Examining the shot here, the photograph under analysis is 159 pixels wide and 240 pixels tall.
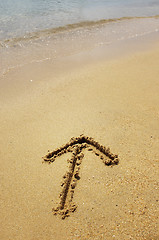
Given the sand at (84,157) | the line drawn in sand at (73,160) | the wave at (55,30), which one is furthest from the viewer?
the wave at (55,30)

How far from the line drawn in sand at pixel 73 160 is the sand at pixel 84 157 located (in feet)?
0.13

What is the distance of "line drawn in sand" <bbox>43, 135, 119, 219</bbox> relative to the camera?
5.92 ft

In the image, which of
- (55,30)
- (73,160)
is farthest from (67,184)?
(55,30)

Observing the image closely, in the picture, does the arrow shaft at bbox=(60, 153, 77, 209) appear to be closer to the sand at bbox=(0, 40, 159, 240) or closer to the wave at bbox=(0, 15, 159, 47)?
the sand at bbox=(0, 40, 159, 240)

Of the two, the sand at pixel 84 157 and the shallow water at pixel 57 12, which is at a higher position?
the shallow water at pixel 57 12

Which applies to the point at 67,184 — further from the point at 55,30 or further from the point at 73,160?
the point at 55,30

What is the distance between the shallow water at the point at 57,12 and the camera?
290 inches

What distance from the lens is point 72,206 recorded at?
5.89 feet

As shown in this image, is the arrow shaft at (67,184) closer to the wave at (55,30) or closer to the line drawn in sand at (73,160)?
the line drawn in sand at (73,160)

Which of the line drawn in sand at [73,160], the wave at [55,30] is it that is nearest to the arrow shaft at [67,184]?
the line drawn in sand at [73,160]

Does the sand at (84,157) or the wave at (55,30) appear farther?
the wave at (55,30)

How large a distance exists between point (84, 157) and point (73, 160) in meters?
0.14

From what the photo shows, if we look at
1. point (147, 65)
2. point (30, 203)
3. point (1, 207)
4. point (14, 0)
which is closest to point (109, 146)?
point (30, 203)

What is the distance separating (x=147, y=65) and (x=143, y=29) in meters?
3.43
